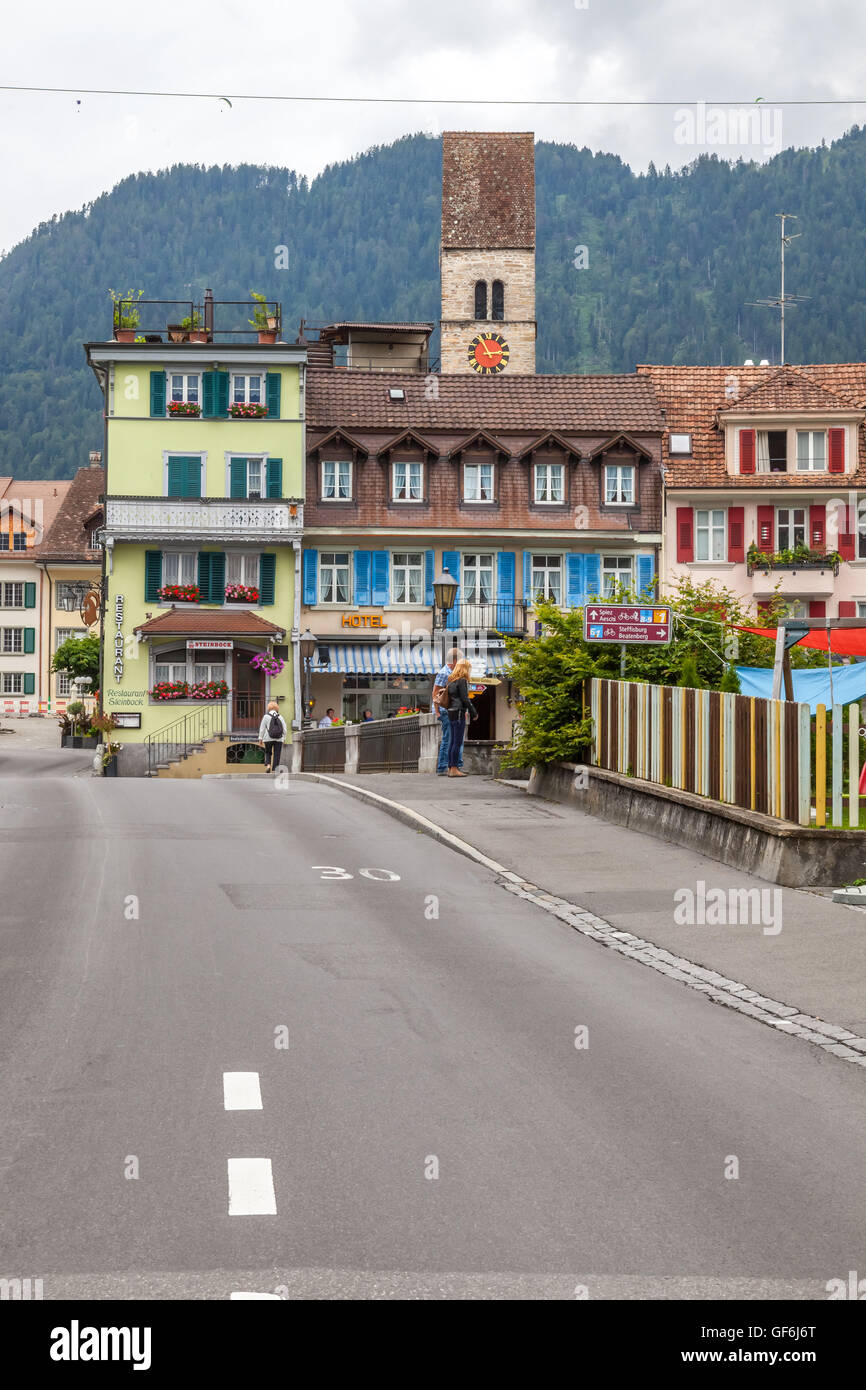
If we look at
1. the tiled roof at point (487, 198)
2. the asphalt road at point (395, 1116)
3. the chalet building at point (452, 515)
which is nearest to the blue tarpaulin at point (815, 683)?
the asphalt road at point (395, 1116)

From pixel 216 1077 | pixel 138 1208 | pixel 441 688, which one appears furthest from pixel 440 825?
pixel 138 1208

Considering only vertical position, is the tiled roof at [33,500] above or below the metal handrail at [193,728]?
above

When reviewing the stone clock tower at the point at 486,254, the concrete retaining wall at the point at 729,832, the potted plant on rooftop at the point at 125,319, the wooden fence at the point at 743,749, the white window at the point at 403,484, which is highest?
the stone clock tower at the point at 486,254

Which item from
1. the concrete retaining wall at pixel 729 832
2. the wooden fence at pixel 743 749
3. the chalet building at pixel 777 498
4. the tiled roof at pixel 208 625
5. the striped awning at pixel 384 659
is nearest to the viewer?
the concrete retaining wall at pixel 729 832

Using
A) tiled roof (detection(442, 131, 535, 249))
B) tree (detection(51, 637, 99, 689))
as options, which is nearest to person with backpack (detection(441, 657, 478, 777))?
tree (detection(51, 637, 99, 689))

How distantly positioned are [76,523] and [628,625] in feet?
209

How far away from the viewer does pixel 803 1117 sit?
23.7ft

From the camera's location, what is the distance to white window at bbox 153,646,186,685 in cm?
5134

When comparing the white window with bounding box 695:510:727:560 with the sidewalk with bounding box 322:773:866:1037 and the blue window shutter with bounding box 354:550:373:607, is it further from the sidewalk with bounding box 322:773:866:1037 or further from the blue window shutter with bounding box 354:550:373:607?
the sidewalk with bounding box 322:773:866:1037

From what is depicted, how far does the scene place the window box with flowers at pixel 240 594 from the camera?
5162 centimetres

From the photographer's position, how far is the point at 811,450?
171ft

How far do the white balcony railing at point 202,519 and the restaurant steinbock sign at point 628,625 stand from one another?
31.6 metres

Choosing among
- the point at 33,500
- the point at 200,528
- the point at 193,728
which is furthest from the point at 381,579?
the point at 33,500

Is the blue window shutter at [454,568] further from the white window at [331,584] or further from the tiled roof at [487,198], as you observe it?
the tiled roof at [487,198]
